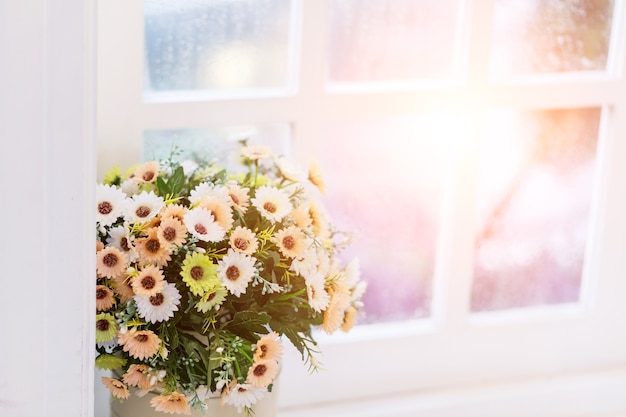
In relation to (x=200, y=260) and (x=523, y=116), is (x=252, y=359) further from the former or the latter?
(x=523, y=116)

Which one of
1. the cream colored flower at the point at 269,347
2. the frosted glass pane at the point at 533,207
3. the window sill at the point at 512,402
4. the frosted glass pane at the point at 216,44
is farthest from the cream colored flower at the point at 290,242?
the frosted glass pane at the point at 533,207

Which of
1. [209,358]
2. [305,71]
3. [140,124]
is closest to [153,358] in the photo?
[209,358]

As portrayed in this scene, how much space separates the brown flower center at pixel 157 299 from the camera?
1248mm

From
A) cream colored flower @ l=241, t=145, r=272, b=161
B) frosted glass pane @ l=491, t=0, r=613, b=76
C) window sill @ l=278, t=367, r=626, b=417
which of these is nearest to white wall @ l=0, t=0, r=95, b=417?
cream colored flower @ l=241, t=145, r=272, b=161

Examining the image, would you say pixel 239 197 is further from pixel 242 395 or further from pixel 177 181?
pixel 242 395

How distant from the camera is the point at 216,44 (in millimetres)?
1550

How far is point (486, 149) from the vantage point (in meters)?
1.79

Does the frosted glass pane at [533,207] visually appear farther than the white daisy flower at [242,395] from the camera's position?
Yes

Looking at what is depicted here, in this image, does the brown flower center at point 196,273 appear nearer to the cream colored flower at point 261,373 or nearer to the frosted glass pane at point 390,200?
the cream colored flower at point 261,373

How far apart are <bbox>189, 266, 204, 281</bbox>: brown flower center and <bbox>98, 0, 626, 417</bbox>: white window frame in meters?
0.31

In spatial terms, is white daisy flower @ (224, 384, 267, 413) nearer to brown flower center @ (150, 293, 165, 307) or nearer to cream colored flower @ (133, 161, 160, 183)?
brown flower center @ (150, 293, 165, 307)

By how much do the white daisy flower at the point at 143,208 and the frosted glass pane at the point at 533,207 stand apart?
0.69 meters

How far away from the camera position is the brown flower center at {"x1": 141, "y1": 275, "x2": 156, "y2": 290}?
1.24 meters

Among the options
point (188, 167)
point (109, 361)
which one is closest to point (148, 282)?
point (109, 361)
